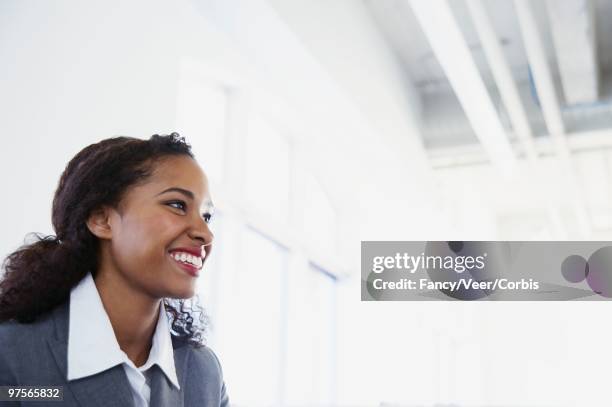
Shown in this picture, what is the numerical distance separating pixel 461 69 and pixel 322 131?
898mm

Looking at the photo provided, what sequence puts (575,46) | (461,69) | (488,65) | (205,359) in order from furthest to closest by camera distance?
(488,65) < (575,46) < (461,69) < (205,359)

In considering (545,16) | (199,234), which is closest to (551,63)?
(545,16)

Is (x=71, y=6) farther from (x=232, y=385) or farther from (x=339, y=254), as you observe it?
(x=339, y=254)

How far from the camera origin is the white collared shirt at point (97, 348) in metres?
0.92

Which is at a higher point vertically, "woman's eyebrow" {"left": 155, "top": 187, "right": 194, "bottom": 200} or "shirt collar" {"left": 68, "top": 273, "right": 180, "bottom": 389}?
"woman's eyebrow" {"left": 155, "top": 187, "right": 194, "bottom": 200}

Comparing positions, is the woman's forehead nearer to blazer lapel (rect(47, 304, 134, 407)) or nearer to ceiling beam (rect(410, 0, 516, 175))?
blazer lapel (rect(47, 304, 134, 407))

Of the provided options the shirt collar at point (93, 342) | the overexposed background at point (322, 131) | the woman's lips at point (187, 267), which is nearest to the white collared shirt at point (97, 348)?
the shirt collar at point (93, 342)

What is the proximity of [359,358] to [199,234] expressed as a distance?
2911 mm

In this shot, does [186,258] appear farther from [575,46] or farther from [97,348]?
[575,46]

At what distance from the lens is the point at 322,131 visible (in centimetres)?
327

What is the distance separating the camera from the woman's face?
1.03 meters

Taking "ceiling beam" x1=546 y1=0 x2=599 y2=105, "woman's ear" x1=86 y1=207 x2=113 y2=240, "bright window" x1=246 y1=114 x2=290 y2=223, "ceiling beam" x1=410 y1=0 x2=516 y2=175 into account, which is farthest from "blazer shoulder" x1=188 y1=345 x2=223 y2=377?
"ceiling beam" x1=546 y1=0 x2=599 y2=105

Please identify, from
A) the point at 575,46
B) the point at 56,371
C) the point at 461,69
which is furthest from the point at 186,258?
the point at 575,46

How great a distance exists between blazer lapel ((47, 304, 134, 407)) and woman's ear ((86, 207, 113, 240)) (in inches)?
5.5
